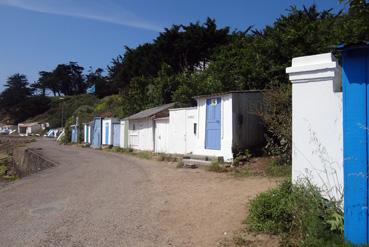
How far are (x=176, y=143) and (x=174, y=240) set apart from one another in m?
15.6

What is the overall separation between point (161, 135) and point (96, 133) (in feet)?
56.0

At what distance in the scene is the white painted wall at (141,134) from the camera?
26562 millimetres

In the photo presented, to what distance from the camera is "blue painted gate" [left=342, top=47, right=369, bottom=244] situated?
16.7 ft

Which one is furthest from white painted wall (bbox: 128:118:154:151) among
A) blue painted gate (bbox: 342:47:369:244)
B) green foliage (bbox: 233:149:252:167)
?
blue painted gate (bbox: 342:47:369:244)

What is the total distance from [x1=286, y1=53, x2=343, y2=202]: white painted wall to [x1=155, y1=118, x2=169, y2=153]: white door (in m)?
17.4

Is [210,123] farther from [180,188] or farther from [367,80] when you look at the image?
[367,80]

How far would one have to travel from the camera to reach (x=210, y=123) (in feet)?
59.6

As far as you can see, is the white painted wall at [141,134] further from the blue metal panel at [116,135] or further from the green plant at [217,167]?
the green plant at [217,167]

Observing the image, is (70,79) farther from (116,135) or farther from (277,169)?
(277,169)

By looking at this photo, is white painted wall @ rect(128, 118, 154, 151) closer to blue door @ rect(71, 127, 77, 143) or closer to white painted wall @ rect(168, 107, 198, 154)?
A: white painted wall @ rect(168, 107, 198, 154)

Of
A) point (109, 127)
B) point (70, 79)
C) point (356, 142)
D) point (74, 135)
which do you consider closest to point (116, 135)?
point (109, 127)

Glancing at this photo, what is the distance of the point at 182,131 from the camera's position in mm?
21625

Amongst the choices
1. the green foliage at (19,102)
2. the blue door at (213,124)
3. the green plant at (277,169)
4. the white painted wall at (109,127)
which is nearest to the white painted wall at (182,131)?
the blue door at (213,124)

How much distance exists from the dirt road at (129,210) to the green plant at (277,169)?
583mm
